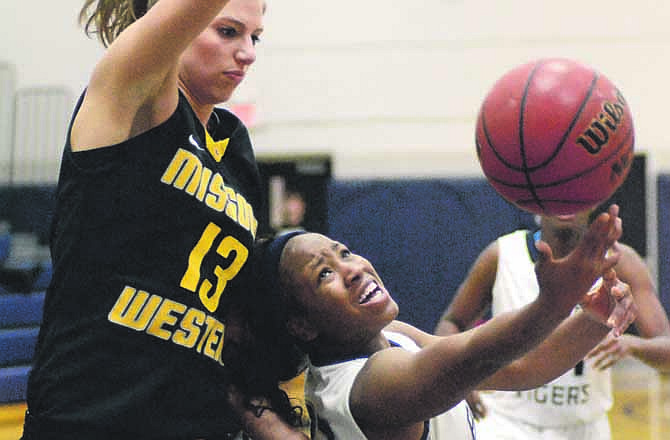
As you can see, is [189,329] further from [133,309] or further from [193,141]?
[193,141]

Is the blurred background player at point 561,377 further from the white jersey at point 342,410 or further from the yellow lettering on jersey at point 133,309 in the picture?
the yellow lettering on jersey at point 133,309

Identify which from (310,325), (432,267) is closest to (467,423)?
(310,325)

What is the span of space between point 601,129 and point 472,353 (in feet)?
1.88

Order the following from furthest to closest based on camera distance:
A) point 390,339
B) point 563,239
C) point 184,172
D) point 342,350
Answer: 1. point 563,239
2. point 390,339
3. point 342,350
4. point 184,172

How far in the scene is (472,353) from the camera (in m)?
1.75

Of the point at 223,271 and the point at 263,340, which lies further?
the point at 263,340

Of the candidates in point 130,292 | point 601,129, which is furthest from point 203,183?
point 601,129

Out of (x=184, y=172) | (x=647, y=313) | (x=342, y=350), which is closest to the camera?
(x=184, y=172)

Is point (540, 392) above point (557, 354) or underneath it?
underneath

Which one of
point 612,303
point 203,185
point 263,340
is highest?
point 203,185

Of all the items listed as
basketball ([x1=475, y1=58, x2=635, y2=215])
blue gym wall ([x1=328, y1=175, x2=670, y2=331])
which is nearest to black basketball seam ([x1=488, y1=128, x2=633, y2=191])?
basketball ([x1=475, y1=58, x2=635, y2=215])

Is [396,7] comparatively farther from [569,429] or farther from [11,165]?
[569,429]

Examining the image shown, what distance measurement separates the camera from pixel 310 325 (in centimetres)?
220

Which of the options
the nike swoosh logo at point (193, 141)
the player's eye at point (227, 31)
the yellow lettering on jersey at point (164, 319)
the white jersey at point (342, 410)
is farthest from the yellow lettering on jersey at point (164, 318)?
the player's eye at point (227, 31)
